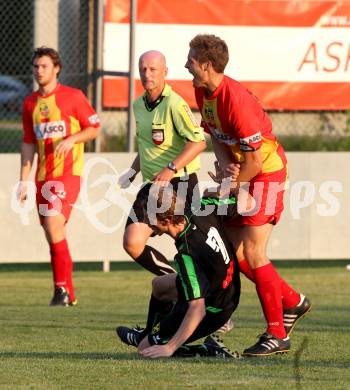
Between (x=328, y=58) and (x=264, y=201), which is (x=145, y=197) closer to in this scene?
(x=264, y=201)

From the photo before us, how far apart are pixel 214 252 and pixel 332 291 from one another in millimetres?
4850

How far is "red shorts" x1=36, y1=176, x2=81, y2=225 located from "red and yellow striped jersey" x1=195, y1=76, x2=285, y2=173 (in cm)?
323

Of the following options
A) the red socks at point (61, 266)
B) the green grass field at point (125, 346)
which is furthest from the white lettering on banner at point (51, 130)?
the green grass field at point (125, 346)

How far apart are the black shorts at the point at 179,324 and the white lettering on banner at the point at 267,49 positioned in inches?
278

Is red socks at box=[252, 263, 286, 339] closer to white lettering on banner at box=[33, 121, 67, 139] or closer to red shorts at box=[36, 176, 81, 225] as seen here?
red shorts at box=[36, 176, 81, 225]

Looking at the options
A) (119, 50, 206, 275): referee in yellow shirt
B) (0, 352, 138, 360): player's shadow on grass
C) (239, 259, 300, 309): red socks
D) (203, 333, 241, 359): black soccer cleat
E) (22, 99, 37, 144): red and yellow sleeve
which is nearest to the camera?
(203, 333, 241, 359): black soccer cleat

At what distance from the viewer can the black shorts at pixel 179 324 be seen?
22.3 ft

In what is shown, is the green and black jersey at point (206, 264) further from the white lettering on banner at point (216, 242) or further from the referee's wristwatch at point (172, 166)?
the referee's wristwatch at point (172, 166)

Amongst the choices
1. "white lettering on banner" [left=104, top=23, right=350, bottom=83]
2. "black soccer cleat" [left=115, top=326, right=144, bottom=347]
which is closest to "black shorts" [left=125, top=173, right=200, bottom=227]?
"black soccer cleat" [left=115, top=326, right=144, bottom=347]

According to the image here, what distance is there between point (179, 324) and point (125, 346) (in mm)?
1030

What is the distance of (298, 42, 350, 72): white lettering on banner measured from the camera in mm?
14206

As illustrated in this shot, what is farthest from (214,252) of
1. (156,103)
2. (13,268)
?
(13,268)

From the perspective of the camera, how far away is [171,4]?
1366cm

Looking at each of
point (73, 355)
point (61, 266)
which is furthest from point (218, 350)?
point (61, 266)
